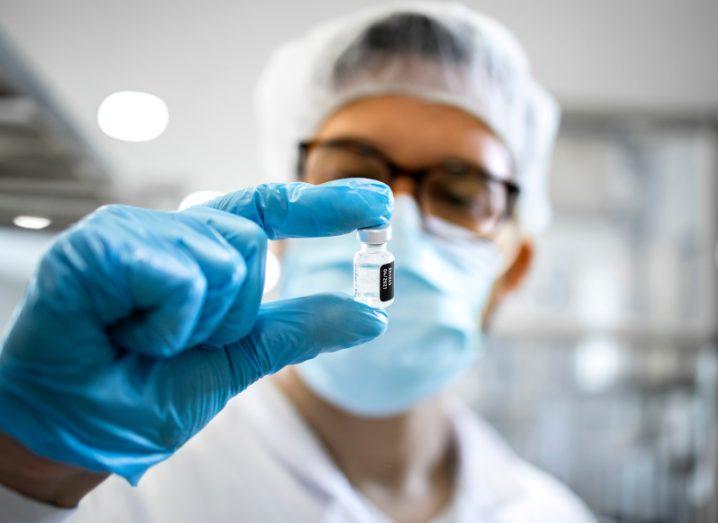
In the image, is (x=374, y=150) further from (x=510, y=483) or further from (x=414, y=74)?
(x=510, y=483)

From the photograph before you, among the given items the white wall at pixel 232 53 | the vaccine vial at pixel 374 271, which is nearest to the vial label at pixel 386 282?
the vaccine vial at pixel 374 271

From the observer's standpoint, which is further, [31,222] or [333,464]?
[333,464]

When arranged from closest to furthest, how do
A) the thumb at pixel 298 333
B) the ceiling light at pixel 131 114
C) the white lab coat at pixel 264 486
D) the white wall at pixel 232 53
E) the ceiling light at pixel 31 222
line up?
the thumb at pixel 298 333
the ceiling light at pixel 31 222
the white lab coat at pixel 264 486
the ceiling light at pixel 131 114
the white wall at pixel 232 53

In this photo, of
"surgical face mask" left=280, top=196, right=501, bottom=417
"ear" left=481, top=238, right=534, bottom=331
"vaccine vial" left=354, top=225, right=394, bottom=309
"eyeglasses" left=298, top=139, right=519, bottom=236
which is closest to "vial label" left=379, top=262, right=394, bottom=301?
"vaccine vial" left=354, top=225, right=394, bottom=309

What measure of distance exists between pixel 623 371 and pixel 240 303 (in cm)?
231

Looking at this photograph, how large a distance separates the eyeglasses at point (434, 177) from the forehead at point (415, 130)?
0.02m

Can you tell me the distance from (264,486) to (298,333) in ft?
1.68

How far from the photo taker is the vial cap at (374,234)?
0.55 metres

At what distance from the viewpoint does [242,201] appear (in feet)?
1.76

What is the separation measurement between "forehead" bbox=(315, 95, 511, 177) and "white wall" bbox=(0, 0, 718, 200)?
112 cm

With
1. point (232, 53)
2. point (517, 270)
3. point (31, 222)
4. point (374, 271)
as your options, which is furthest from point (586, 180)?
point (31, 222)

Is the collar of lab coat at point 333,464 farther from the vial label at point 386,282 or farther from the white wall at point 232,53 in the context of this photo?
the white wall at point 232,53

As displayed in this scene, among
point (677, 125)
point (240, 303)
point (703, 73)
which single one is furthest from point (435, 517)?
point (703, 73)

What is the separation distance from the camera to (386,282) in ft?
1.89
